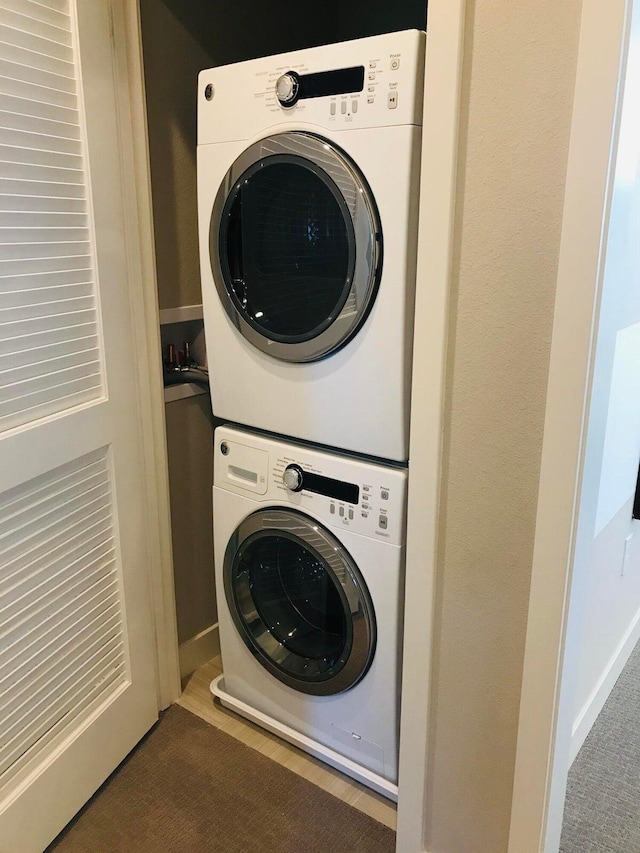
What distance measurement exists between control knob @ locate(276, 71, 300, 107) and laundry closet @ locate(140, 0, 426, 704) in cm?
49

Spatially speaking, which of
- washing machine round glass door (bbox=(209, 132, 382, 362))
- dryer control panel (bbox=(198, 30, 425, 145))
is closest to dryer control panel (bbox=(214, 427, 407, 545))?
washing machine round glass door (bbox=(209, 132, 382, 362))

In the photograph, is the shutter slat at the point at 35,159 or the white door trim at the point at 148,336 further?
the white door trim at the point at 148,336

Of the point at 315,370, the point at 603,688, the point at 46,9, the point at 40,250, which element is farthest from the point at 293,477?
the point at 603,688

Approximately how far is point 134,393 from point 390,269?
0.72 metres

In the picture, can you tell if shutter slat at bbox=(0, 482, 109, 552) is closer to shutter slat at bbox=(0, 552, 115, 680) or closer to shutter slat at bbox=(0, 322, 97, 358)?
shutter slat at bbox=(0, 552, 115, 680)

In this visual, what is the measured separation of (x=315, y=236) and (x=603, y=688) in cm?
155

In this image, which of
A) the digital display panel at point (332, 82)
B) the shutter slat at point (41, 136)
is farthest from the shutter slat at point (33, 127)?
the digital display panel at point (332, 82)

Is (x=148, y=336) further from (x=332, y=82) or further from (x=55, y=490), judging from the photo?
(x=332, y=82)

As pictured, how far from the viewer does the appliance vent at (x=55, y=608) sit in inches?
53.7

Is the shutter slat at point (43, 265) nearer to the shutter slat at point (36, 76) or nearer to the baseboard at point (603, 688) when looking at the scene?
the shutter slat at point (36, 76)

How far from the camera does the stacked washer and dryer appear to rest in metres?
1.29

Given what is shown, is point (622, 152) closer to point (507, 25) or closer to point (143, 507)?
point (507, 25)

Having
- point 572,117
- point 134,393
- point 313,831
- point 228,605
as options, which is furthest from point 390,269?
point 313,831

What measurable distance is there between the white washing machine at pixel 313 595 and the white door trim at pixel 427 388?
0.13 metres
